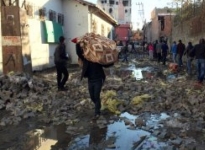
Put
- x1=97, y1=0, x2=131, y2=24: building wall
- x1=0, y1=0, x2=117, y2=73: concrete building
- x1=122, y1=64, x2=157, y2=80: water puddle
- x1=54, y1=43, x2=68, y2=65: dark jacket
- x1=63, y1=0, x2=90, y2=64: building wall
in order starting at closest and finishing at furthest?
1. x1=54, y1=43, x2=68, y2=65: dark jacket
2. x1=0, y1=0, x2=117, y2=73: concrete building
3. x1=122, y1=64, x2=157, y2=80: water puddle
4. x1=63, y1=0, x2=90, y2=64: building wall
5. x1=97, y1=0, x2=131, y2=24: building wall

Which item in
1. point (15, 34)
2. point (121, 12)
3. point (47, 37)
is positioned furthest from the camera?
point (121, 12)

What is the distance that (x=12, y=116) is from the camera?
8133 millimetres

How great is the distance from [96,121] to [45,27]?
44.7 ft

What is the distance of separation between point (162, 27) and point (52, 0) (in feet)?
113

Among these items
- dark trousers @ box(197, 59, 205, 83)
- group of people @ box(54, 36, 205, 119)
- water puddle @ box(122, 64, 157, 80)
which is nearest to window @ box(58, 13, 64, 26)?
water puddle @ box(122, 64, 157, 80)

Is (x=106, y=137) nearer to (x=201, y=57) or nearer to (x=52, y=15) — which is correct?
(x=201, y=57)

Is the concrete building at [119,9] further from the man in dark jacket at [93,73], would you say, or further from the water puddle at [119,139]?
the water puddle at [119,139]

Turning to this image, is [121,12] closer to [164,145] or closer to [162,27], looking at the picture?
[162,27]

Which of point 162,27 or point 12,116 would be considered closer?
point 12,116

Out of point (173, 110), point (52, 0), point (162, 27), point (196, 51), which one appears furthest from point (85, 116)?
point (162, 27)

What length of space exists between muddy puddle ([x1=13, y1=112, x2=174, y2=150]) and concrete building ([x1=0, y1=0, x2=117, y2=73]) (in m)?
6.24

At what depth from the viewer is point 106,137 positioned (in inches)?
254

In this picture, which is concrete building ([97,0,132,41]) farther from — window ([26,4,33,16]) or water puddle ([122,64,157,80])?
window ([26,4,33,16])

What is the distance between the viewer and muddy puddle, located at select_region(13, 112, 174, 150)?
5.87 metres
